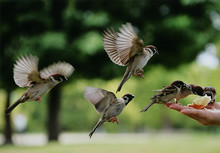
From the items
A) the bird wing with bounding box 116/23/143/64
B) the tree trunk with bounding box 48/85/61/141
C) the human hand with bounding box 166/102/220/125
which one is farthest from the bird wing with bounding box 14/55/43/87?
the tree trunk with bounding box 48/85/61/141

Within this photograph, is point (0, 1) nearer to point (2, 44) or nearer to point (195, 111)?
point (2, 44)

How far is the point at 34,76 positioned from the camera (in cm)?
228

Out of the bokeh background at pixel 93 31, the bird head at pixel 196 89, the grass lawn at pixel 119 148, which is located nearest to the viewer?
the bird head at pixel 196 89

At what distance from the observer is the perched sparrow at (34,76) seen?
7.28 ft

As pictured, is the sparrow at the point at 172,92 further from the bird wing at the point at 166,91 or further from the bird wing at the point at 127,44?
the bird wing at the point at 127,44

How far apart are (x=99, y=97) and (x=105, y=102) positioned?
0.26 ft

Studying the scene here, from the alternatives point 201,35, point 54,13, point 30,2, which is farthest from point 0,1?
point 201,35

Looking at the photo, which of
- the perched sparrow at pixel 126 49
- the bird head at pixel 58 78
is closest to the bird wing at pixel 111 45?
the perched sparrow at pixel 126 49

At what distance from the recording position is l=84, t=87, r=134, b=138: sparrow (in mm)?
2111

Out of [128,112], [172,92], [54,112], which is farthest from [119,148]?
A: [128,112]

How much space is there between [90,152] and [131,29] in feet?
21.5

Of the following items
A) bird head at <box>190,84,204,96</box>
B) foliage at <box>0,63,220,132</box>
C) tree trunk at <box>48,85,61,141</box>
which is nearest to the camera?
bird head at <box>190,84,204,96</box>

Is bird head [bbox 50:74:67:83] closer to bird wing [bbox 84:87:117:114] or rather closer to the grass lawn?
bird wing [bbox 84:87:117:114]

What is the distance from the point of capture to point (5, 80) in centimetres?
1030
